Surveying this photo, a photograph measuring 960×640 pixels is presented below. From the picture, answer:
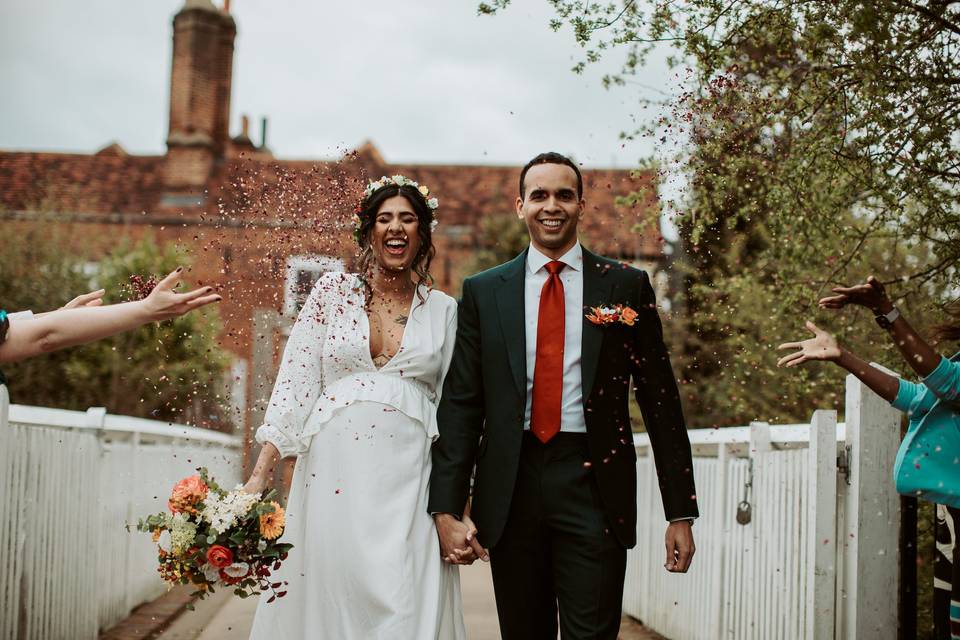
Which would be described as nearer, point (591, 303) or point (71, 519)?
point (591, 303)

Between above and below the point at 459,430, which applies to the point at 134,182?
above

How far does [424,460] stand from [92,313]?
58.1 inches

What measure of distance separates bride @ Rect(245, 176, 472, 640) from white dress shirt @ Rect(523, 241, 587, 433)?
460 mm

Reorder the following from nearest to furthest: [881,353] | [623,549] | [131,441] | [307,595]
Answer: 1. [623,549]
2. [307,595]
3. [881,353]
4. [131,441]

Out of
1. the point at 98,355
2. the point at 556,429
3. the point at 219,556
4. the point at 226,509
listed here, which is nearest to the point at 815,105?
the point at 556,429

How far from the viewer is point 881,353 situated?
6.98m

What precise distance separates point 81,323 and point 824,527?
10.7ft

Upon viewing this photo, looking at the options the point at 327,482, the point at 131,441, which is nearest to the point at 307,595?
the point at 327,482

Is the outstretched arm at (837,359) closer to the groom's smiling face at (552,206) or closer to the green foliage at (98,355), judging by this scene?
the groom's smiling face at (552,206)

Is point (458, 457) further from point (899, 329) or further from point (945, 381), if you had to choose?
point (945, 381)

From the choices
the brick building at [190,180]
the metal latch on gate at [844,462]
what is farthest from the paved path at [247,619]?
the brick building at [190,180]

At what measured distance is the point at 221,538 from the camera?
150 inches

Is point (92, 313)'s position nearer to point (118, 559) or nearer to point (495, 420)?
point (495, 420)

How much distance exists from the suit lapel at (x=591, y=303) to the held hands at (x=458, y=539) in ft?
2.13
